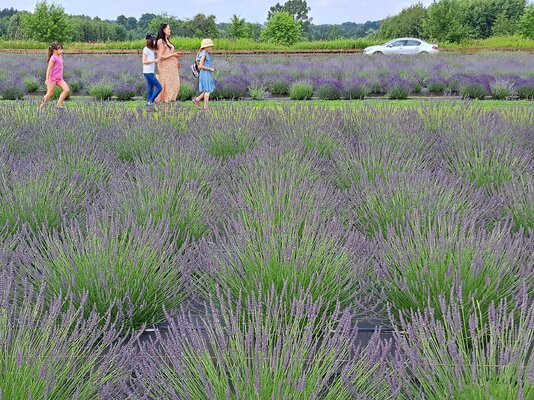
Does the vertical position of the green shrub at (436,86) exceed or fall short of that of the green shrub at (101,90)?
it exceeds it

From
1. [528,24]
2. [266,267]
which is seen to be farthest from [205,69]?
[528,24]

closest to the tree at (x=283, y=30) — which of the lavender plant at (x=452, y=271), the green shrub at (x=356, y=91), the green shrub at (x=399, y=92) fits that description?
the green shrub at (x=356, y=91)

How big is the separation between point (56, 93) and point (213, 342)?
17.6m

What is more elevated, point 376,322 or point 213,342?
point 213,342

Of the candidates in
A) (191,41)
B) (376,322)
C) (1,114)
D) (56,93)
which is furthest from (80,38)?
(376,322)

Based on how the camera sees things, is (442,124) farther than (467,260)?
Yes

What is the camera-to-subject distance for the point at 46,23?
1911 inches

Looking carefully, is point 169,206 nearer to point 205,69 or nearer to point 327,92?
point 205,69

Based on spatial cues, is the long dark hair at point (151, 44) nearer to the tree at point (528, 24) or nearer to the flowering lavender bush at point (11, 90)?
the flowering lavender bush at point (11, 90)

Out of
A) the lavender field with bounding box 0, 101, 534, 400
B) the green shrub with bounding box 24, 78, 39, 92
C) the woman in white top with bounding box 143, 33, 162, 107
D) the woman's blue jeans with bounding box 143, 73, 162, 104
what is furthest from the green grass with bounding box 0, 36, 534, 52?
the lavender field with bounding box 0, 101, 534, 400

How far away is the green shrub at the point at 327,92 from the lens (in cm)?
1736

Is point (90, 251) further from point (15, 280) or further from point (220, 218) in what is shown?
point (220, 218)

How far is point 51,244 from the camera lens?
11.6 feet

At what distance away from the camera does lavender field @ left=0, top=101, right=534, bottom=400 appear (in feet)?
7.20
